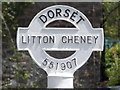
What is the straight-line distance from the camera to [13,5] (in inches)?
163

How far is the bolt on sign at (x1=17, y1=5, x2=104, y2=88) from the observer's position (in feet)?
7.43

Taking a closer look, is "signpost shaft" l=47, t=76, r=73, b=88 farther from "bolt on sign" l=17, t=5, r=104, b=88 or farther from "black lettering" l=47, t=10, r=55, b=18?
"black lettering" l=47, t=10, r=55, b=18

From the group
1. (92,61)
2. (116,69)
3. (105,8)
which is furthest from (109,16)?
(116,69)

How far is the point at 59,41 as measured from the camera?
2.26 meters

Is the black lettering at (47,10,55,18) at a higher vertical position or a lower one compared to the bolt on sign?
higher

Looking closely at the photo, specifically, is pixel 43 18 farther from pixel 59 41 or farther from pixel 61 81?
pixel 61 81

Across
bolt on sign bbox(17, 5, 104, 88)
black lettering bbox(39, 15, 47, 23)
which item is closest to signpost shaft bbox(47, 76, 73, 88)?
bolt on sign bbox(17, 5, 104, 88)

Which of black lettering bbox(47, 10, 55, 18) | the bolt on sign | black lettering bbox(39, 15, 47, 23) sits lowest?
the bolt on sign

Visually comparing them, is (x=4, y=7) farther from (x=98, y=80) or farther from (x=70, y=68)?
(x=70, y=68)

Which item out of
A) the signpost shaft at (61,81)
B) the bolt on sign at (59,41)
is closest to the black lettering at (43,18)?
the bolt on sign at (59,41)

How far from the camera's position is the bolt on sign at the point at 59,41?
2.27 meters

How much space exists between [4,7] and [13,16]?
0.18 meters

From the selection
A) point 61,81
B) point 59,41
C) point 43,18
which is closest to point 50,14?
point 43,18

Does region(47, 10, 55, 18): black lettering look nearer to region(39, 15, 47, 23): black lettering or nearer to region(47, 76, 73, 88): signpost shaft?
region(39, 15, 47, 23): black lettering
